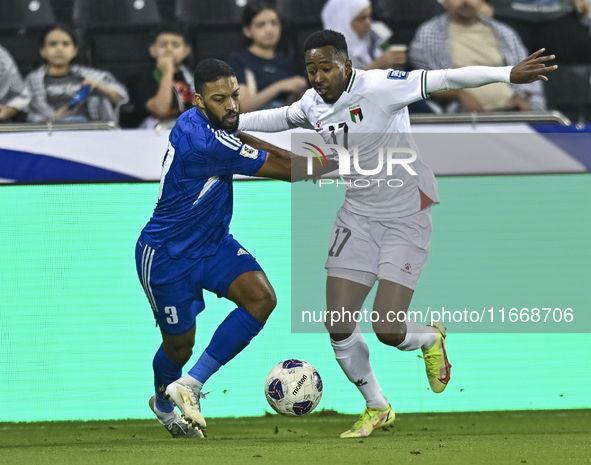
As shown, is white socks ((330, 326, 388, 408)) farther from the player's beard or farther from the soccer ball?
the player's beard

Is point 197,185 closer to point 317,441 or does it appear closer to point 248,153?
point 248,153

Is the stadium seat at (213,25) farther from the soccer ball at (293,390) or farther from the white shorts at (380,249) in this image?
the soccer ball at (293,390)

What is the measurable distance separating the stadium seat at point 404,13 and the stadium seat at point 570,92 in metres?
1.11

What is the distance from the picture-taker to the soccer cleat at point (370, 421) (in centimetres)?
467

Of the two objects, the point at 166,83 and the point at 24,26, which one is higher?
the point at 24,26

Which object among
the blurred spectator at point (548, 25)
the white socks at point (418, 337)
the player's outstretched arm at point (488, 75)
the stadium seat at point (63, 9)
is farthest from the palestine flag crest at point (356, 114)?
the stadium seat at point (63, 9)

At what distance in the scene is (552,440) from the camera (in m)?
4.26

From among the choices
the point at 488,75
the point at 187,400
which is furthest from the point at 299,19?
the point at 187,400

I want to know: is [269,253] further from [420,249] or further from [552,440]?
[552,440]

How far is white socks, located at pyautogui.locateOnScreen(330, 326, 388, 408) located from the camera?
183 inches

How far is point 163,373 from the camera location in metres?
4.63

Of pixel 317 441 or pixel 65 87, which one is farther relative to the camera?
pixel 65 87

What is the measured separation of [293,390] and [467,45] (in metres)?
3.18

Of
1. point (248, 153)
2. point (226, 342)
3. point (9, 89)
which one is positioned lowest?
point (226, 342)
